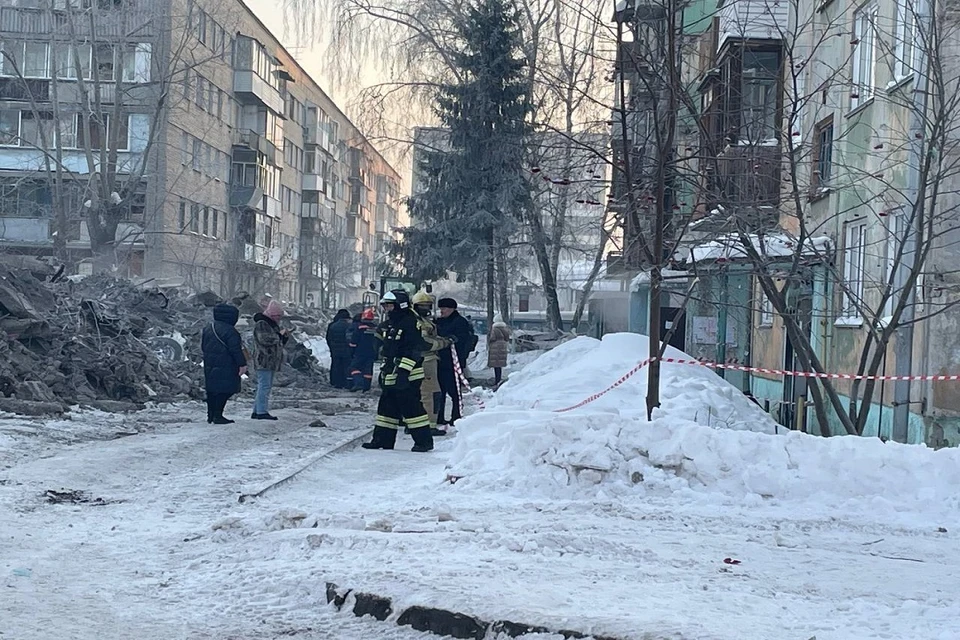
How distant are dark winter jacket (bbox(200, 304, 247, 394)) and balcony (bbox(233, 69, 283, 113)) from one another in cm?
4422

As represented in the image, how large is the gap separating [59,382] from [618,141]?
8694mm

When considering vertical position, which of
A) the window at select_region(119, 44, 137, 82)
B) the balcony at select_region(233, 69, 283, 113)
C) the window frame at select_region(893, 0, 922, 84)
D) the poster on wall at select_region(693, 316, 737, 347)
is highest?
the balcony at select_region(233, 69, 283, 113)

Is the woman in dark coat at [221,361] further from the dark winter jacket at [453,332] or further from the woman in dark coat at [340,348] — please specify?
the woman in dark coat at [340,348]

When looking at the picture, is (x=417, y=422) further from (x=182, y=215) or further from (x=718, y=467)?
(x=182, y=215)

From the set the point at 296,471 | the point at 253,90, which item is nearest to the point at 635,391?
the point at 296,471

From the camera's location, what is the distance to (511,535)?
762 centimetres

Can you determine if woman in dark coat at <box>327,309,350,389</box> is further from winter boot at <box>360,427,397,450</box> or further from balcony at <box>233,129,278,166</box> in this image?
balcony at <box>233,129,278,166</box>

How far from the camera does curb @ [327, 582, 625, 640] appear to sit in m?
5.45

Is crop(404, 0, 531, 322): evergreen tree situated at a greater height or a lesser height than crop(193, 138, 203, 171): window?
lesser

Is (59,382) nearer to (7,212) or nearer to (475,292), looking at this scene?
(475,292)

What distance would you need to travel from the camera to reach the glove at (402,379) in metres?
12.4

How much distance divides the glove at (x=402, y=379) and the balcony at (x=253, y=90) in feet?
159

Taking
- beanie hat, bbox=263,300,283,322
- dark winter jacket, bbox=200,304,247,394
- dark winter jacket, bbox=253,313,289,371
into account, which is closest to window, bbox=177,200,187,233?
beanie hat, bbox=263,300,283,322

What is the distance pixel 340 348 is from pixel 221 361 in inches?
332
